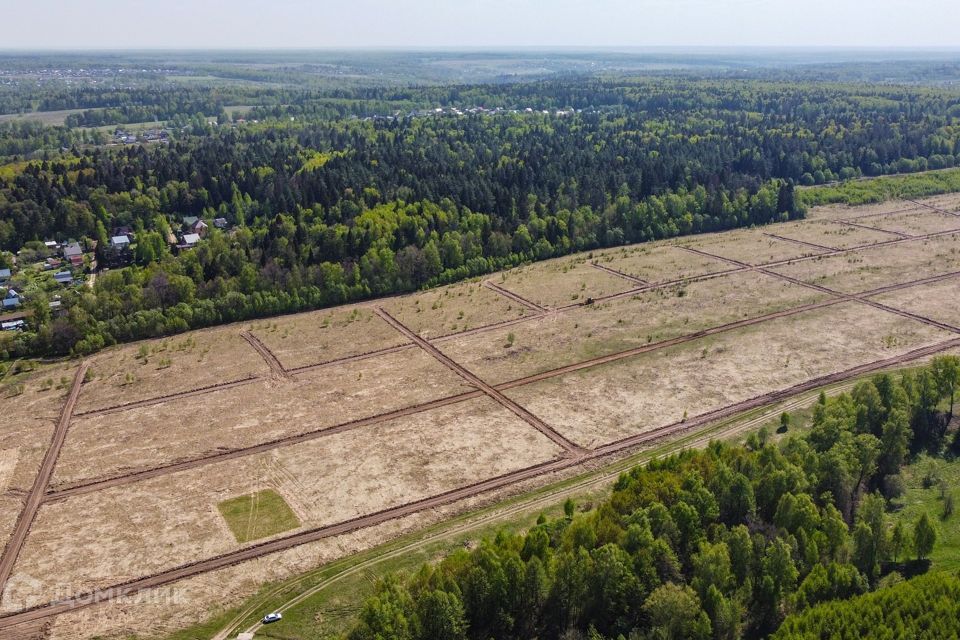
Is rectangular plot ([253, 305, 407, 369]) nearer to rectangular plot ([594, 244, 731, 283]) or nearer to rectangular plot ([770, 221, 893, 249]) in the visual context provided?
rectangular plot ([594, 244, 731, 283])

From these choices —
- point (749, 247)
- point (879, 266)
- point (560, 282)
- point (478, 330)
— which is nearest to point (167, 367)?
point (478, 330)

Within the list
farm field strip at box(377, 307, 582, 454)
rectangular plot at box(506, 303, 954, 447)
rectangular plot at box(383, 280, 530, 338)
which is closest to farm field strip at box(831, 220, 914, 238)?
rectangular plot at box(506, 303, 954, 447)

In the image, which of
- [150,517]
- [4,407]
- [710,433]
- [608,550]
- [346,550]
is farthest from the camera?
[4,407]

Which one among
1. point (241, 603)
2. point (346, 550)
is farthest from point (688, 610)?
point (241, 603)

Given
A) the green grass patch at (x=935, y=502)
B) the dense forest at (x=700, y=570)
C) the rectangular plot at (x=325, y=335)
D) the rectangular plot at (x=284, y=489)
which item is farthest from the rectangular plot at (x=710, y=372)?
the rectangular plot at (x=325, y=335)

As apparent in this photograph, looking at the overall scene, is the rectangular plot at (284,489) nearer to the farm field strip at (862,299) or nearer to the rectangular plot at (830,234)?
the farm field strip at (862,299)

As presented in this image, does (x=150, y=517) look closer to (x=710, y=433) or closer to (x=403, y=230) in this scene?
(x=710, y=433)
